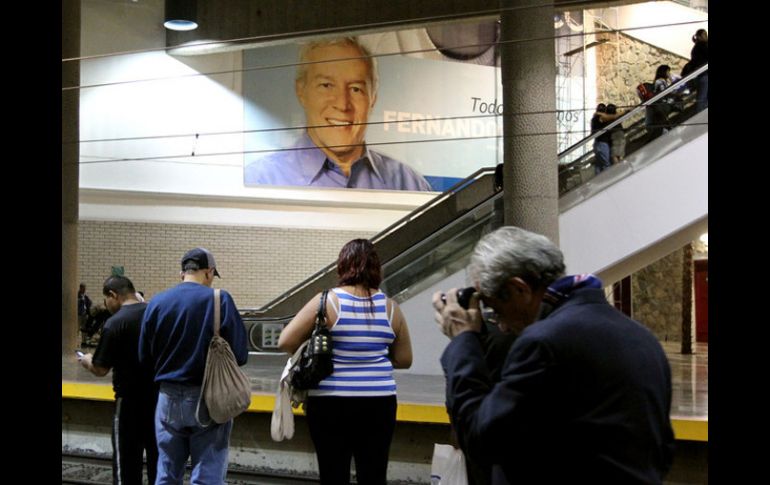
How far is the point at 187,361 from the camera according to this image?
4312mm

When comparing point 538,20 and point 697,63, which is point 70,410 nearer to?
point 538,20

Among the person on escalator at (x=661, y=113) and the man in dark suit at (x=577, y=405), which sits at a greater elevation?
the person on escalator at (x=661, y=113)

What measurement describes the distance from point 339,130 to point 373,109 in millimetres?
988

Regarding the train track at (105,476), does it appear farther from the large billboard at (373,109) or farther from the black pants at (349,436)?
the large billboard at (373,109)

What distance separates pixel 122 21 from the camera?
19172mm

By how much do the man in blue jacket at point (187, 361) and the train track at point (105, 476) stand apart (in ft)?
8.92

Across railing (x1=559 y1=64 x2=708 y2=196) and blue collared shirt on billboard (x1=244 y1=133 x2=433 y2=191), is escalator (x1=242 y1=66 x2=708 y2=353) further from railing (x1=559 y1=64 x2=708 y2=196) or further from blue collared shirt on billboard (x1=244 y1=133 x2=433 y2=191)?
blue collared shirt on billboard (x1=244 y1=133 x2=433 y2=191)

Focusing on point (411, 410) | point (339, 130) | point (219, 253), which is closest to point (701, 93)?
point (411, 410)

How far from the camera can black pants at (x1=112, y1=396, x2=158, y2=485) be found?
495 cm

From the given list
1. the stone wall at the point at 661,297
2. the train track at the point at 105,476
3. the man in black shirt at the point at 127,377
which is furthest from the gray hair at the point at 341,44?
the man in black shirt at the point at 127,377

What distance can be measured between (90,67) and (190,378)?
1641 centimetres

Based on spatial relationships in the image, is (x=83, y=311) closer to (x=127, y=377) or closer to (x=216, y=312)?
A: (x=127, y=377)

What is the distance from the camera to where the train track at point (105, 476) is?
278 inches

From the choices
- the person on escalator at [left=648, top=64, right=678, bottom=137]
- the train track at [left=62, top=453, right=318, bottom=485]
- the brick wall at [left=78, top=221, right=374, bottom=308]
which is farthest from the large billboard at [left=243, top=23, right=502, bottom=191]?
the train track at [left=62, top=453, right=318, bottom=485]
